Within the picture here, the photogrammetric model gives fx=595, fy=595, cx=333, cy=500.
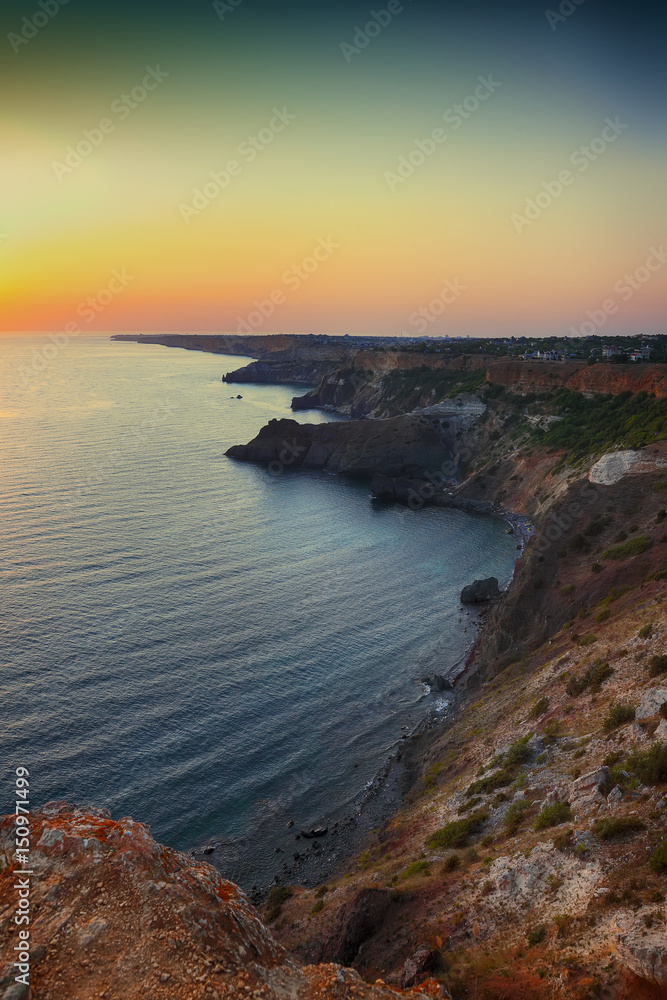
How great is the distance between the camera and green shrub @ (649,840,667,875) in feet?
52.9

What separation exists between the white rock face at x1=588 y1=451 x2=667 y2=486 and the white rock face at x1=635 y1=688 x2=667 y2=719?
37996mm

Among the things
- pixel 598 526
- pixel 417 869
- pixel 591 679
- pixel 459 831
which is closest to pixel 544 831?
pixel 459 831

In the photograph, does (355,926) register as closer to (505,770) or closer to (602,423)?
(505,770)

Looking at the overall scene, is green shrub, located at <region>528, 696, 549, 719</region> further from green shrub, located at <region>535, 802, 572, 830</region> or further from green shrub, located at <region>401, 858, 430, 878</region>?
green shrub, located at <region>401, 858, 430, 878</region>

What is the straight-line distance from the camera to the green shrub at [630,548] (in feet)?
143

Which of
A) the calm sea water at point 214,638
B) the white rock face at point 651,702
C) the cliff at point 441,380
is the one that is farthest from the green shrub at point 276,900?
the cliff at point 441,380

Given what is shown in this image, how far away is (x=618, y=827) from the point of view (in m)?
18.3

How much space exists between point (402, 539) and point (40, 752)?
51491 mm

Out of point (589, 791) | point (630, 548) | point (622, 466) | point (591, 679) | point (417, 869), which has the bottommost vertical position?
point (417, 869)

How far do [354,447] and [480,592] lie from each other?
5940cm

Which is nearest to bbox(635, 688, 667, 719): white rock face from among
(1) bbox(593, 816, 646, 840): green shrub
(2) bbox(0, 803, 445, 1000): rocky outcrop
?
(1) bbox(593, 816, 646, 840): green shrub

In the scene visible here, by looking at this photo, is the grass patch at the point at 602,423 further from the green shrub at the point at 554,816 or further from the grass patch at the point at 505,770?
the green shrub at the point at 554,816

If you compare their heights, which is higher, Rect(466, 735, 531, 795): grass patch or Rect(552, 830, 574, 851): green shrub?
Rect(552, 830, 574, 851): green shrub
